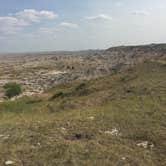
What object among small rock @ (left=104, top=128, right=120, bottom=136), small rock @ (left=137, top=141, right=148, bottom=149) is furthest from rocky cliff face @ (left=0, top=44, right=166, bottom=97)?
small rock @ (left=137, top=141, right=148, bottom=149)

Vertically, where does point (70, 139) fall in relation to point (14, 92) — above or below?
above

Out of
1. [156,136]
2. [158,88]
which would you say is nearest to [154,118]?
[156,136]

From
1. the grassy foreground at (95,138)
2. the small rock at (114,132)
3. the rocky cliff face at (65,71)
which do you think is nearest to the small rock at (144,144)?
the grassy foreground at (95,138)

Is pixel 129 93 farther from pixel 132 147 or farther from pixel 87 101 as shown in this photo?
pixel 132 147

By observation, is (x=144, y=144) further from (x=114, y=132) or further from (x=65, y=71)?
(x=65, y=71)

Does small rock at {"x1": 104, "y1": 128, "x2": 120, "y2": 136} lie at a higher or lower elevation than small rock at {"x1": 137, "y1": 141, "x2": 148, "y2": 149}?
higher

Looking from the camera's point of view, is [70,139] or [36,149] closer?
[36,149]

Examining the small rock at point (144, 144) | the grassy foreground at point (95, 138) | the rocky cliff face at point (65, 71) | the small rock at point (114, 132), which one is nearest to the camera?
the grassy foreground at point (95, 138)

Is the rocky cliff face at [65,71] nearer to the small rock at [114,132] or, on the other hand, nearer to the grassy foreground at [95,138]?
the grassy foreground at [95,138]

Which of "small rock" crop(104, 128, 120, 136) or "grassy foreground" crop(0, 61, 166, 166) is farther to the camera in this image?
"small rock" crop(104, 128, 120, 136)

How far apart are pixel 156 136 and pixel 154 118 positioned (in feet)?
7.89

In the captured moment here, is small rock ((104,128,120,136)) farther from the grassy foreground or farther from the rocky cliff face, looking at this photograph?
the rocky cliff face

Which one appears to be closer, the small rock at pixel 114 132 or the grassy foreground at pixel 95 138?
the grassy foreground at pixel 95 138

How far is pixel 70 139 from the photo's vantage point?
11414 mm
